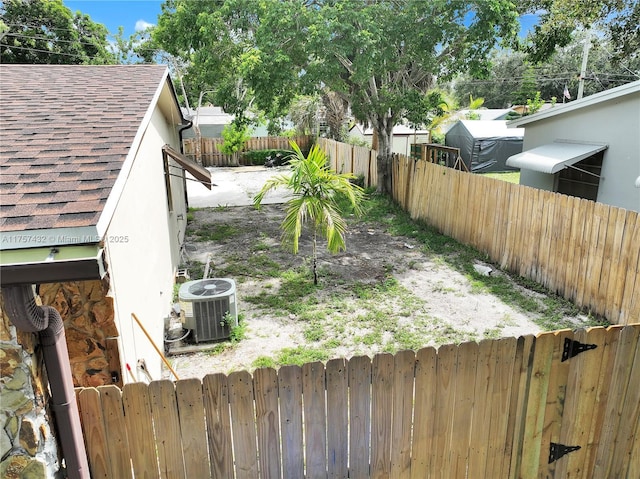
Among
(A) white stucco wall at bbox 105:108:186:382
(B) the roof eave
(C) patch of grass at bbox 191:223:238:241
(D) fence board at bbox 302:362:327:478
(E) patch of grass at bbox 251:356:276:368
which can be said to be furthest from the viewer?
(C) patch of grass at bbox 191:223:238:241

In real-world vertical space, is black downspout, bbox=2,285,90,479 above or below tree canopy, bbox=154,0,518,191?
below

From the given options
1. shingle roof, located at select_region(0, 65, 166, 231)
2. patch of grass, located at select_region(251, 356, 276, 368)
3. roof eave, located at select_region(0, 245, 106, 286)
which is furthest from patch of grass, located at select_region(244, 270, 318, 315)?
roof eave, located at select_region(0, 245, 106, 286)

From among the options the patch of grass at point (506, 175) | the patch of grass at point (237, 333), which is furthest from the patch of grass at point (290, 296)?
the patch of grass at point (506, 175)

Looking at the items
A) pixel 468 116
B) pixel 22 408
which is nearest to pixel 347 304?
pixel 22 408

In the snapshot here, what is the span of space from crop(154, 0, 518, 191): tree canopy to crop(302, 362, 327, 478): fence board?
9.04 m

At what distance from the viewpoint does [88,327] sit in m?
3.19

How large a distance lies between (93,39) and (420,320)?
26073mm

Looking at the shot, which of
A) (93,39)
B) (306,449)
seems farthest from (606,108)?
(93,39)

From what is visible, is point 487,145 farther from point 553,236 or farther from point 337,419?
point 337,419

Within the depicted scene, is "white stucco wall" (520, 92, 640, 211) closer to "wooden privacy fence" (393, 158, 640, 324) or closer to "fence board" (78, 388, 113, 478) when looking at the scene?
"wooden privacy fence" (393, 158, 640, 324)

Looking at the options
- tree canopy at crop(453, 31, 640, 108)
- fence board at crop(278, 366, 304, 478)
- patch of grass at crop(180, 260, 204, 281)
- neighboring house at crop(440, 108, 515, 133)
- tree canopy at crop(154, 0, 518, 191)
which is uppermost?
tree canopy at crop(453, 31, 640, 108)

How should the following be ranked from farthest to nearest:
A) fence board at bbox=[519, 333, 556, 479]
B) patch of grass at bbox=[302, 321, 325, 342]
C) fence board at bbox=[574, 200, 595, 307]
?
fence board at bbox=[574, 200, 595, 307] → patch of grass at bbox=[302, 321, 325, 342] → fence board at bbox=[519, 333, 556, 479]

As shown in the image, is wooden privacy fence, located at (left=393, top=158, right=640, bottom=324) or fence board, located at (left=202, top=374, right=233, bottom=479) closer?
fence board, located at (left=202, top=374, right=233, bottom=479)

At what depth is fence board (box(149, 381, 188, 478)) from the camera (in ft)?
8.59
